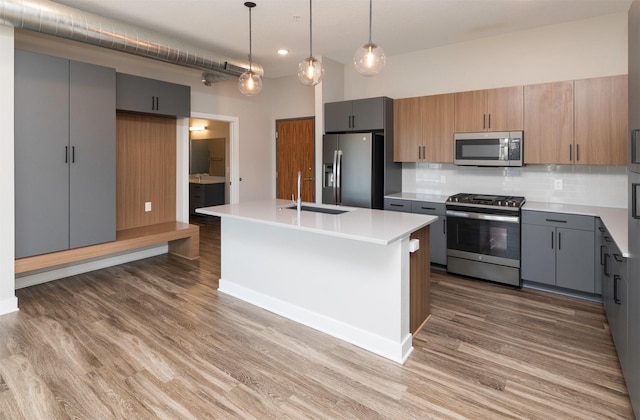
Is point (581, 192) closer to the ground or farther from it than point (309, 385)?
farther from it

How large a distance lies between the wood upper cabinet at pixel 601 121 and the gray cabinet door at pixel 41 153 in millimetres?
5075

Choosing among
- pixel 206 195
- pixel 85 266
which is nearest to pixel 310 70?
pixel 85 266

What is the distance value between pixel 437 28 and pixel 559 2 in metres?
1.15

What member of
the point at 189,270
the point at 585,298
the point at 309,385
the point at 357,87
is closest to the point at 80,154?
the point at 189,270

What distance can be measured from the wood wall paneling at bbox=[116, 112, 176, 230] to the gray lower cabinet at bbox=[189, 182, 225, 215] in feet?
9.09

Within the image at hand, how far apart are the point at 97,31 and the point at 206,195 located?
488 centimetres


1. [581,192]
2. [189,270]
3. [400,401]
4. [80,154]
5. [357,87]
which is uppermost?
[357,87]

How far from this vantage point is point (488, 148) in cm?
425

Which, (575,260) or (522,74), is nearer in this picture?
(575,260)

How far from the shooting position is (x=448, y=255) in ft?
14.5

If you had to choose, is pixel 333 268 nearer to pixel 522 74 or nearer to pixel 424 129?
pixel 424 129

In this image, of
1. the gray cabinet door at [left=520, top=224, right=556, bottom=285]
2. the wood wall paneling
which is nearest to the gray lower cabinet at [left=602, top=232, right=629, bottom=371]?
the gray cabinet door at [left=520, top=224, right=556, bottom=285]

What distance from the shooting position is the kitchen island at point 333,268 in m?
2.62

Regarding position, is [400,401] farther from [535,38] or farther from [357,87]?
[357,87]
